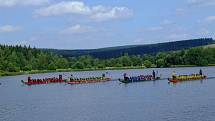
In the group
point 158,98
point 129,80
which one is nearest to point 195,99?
point 158,98

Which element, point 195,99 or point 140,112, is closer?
point 140,112

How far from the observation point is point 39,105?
2429 inches

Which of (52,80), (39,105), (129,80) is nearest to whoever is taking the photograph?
(39,105)

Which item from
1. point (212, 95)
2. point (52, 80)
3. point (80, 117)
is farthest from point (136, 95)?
point (52, 80)

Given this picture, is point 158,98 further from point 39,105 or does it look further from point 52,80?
point 52,80

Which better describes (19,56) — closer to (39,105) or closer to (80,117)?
(39,105)

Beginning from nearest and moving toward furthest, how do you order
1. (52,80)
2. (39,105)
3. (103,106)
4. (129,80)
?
1. (103,106)
2. (39,105)
3. (129,80)
4. (52,80)

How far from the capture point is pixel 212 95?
64.5 m

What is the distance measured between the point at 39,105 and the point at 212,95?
21.8 metres

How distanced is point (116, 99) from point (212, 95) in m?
12.2

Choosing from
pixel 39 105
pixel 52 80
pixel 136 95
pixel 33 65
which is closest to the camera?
pixel 39 105

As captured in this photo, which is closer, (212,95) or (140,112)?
(140,112)

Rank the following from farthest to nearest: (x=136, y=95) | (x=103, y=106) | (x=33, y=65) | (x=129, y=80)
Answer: (x=33, y=65) → (x=129, y=80) → (x=136, y=95) → (x=103, y=106)

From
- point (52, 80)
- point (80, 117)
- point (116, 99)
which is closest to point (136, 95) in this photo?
point (116, 99)
